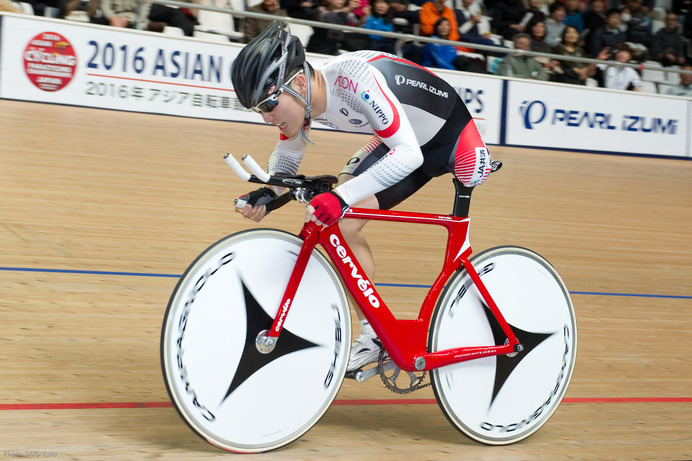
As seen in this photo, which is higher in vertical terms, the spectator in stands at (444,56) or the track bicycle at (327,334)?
the track bicycle at (327,334)

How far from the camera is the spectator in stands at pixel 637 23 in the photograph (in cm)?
1294

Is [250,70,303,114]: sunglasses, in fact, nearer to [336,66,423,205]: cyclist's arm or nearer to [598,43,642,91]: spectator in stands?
[336,66,423,205]: cyclist's arm

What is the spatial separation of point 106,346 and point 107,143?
4.20m

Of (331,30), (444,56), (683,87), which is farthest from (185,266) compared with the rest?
(683,87)

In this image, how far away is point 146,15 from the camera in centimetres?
877

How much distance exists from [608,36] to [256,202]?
1120 centimetres

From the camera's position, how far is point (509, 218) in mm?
6250

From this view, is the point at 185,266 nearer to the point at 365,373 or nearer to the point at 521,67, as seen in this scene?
the point at 365,373

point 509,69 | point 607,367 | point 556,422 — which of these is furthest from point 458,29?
point 556,422

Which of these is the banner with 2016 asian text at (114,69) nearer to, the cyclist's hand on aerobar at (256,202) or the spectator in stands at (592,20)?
the spectator in stands at (592,20)

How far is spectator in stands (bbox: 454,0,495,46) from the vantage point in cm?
1088

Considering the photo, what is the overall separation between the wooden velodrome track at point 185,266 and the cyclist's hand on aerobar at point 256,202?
0.67 metres

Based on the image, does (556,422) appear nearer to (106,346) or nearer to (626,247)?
(106,346)

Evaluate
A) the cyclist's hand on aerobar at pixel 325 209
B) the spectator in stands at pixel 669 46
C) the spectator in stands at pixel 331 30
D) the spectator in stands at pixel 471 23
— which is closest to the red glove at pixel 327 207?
the cyclist's hand on aerobar at pixel 325 209
